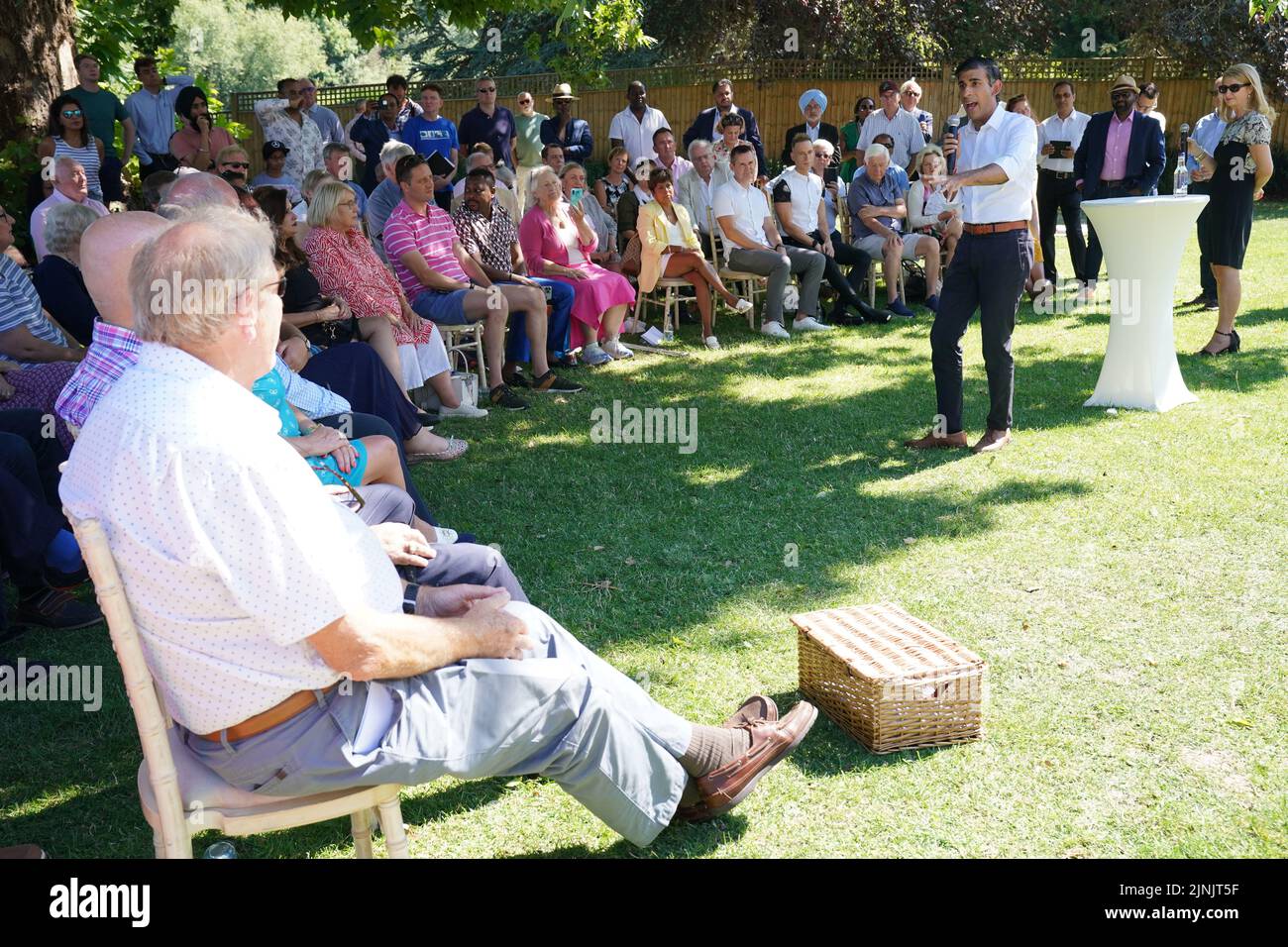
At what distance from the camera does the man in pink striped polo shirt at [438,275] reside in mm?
7402

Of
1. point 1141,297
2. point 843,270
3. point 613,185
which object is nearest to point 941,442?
point 1141,297

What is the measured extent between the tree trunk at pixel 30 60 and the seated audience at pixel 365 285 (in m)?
3.45

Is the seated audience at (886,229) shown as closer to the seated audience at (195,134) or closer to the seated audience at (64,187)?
the seated audience at (195,134)

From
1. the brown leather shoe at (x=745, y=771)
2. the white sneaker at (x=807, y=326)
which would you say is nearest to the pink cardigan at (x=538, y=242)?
the white sneaker at (x=807, y=326)

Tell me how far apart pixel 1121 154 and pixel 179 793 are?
10.8m

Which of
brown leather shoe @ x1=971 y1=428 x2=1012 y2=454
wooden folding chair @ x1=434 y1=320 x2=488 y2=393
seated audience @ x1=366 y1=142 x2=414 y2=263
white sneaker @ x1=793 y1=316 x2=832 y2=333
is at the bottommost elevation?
brown leather shoe @ x1=971 y1=428 x2=1012 y2=454

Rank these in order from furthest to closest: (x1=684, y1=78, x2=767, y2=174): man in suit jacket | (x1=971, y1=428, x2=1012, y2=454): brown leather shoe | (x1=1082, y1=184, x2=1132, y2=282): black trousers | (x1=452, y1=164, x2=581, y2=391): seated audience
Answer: (x1=684, y1=78, x2=767, y2=174): man in suit jacket, (x1=1082, y1=184, x2=1132, y2=282): black trousers, (x1=452, y1=164, x2=581, y2=391): seated audience, (x1=971, y1=428, x2=1012, y2=454): brown leather shoe

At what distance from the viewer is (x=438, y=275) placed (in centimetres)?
752

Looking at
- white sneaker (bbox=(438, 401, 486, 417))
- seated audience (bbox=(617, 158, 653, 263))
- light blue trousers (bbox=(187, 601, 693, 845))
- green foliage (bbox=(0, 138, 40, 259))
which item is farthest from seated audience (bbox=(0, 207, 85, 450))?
seated audience (bbox=(617, 158, 653, 263))

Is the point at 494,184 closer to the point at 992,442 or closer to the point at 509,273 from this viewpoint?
the point at 509,273

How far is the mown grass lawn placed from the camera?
289 centimetres

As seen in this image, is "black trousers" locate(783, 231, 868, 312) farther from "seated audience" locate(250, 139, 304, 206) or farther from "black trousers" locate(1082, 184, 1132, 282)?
"seated audience" locate(250, 139, 304, 206)

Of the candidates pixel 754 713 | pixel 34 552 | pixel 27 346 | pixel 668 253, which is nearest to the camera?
pixel 754 713

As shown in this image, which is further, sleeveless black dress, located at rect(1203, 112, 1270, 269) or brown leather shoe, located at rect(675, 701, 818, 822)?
sleeveless black dress, located at rect(1203, 112, 1270, 269)
